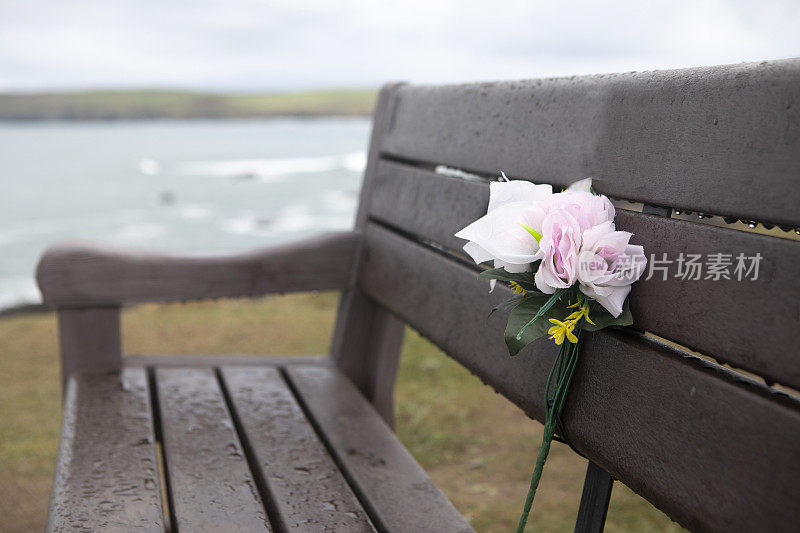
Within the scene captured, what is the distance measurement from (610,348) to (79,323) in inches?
56.8

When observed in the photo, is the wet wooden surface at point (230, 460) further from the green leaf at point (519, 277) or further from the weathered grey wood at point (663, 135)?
the weathered grey wood at point (663, 135)

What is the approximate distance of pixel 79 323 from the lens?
190 centimetres

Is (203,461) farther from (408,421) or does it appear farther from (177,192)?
(177,192)

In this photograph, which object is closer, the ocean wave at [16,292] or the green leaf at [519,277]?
the green leaf at [519,277]

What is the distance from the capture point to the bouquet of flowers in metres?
0.97

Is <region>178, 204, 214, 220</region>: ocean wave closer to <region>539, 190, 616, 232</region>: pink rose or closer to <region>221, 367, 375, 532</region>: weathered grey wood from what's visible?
<region>221, 367, 375, 532</region>: weathered grey wood

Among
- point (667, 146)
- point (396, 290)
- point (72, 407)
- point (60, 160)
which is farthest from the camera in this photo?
point (60, 160)

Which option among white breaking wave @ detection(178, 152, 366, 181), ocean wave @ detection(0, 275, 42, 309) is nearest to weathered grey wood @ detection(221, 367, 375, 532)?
ocean wave @ detection(0, 275, 42, 309)

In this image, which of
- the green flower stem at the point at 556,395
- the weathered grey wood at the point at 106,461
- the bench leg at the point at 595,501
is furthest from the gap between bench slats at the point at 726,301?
the weathered grey wood at the point at 106,461

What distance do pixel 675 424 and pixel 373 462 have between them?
27.8 inches

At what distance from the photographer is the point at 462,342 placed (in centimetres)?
152

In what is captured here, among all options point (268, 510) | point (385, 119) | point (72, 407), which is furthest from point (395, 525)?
point (385, 119)

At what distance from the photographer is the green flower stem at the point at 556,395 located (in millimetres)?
1080

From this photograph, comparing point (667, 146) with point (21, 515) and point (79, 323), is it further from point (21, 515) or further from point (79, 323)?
point (21, 515)
